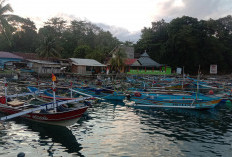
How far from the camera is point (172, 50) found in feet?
188

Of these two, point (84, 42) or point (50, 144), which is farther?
point (84, 42)

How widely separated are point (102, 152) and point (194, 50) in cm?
5304

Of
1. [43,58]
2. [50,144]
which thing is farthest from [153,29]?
[50,144]

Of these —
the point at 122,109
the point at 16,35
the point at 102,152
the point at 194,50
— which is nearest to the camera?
the point at 102,152

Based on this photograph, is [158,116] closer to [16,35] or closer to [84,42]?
[84,42]

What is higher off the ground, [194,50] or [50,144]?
[194,50]

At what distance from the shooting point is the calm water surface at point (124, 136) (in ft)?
35.5

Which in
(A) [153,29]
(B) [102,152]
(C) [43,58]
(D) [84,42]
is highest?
(A) [153,29]

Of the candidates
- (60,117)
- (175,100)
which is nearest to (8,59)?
(60,117)

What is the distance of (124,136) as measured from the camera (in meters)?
12.9

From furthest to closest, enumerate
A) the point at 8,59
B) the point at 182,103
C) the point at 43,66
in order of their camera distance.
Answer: the point at 8,59, the point at 43,66, the point at 182,103

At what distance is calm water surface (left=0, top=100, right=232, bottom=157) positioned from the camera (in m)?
10.8

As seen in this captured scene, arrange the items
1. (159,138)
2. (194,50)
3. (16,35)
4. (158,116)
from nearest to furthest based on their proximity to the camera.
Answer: (159,138), (158,116), (194,50), (16,35)

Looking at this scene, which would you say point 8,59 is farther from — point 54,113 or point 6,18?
point 54,113
